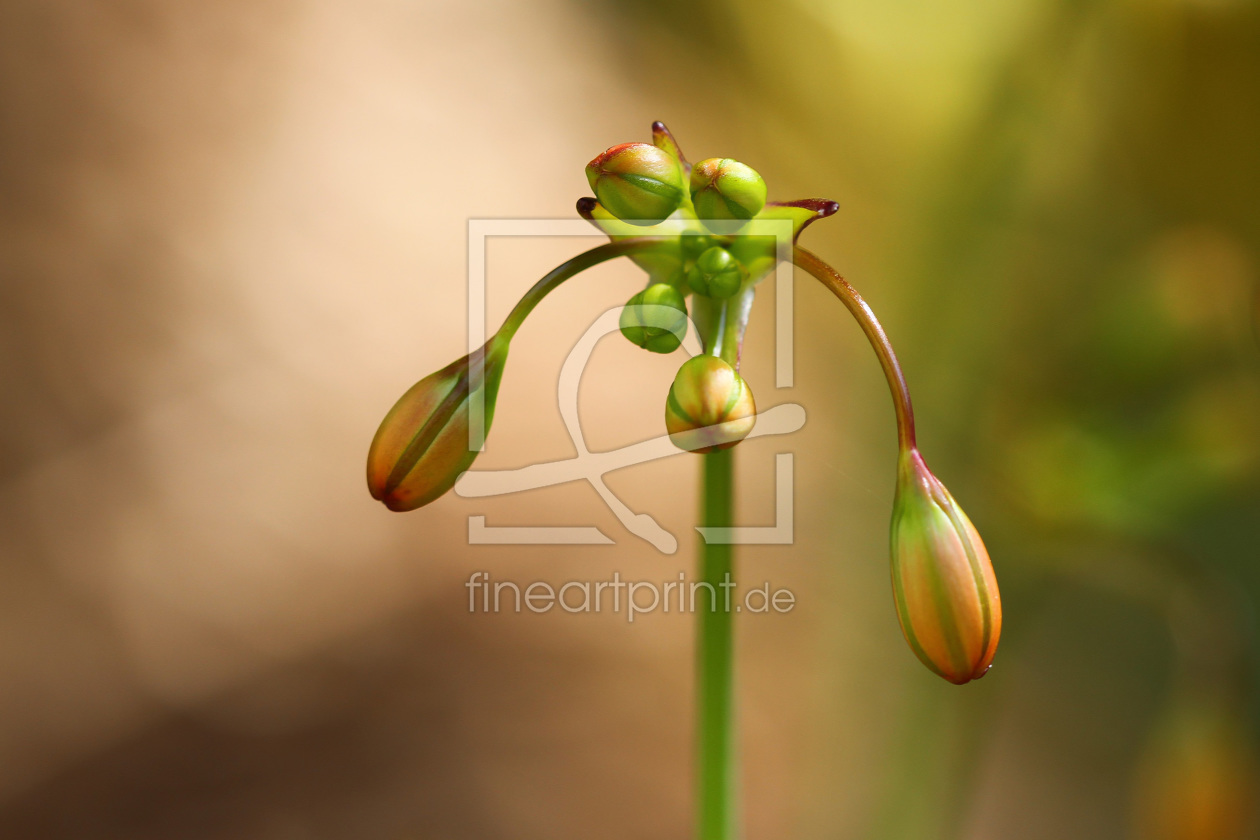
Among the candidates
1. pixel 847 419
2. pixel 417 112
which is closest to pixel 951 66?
pixel 847 419

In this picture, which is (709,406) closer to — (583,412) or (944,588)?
(944,588)

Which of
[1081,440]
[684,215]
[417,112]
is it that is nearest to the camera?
[684,215]

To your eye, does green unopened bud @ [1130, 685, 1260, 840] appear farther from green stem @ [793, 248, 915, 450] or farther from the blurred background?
green stem @ [793, 248, 915, 450]

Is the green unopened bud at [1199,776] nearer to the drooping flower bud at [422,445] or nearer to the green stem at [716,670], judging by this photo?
the green stem at [716,670]

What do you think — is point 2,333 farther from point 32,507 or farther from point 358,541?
point 358,541

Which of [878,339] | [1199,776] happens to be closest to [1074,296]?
[1199,776]

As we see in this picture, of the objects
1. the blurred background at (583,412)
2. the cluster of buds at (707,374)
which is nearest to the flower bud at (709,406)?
the cluster of buds at (707,374)
